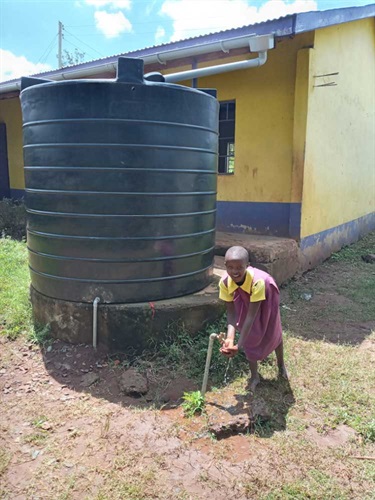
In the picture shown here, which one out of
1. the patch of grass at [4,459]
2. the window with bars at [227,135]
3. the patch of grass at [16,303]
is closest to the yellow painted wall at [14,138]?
the patch of grass at [16,303]

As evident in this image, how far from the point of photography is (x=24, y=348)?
142 inches

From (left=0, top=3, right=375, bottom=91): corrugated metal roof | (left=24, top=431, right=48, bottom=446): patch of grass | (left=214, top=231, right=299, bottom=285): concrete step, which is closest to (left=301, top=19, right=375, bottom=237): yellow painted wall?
(left=0, top=3, right=375, bottom=91): corrugated metal roof

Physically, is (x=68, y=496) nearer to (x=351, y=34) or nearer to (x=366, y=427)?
(x=366, y=427)

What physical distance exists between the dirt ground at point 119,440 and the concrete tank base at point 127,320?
146 millimetres

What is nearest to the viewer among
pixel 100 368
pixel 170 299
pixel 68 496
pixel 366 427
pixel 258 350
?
pixel 68 496

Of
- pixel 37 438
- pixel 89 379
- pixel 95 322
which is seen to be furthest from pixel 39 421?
pixel 95 322

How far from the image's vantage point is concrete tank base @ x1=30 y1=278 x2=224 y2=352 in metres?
3.34

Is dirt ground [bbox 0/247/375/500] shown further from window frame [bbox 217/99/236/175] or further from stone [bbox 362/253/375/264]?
stone [bbox 362/253/375/264]

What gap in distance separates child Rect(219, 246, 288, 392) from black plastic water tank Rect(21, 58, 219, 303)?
0.75 m

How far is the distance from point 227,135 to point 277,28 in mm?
2012

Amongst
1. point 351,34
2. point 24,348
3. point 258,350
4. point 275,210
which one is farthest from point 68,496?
point 351,34

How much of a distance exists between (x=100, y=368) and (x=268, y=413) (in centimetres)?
138

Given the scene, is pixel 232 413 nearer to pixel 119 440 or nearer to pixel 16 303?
pixel 119 440

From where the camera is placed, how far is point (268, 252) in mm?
4953
